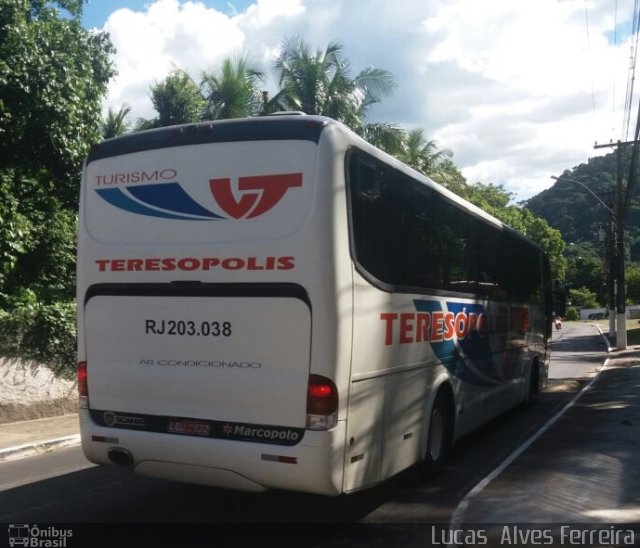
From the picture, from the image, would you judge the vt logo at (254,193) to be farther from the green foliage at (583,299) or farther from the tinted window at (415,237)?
the green foliage at (583,299)

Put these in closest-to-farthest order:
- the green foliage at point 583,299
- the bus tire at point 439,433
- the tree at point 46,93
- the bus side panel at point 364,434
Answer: the bus side panel at point 364,434
the bus tire at point 439,433
the tree at point 46,93
the green foliage at point 583,299

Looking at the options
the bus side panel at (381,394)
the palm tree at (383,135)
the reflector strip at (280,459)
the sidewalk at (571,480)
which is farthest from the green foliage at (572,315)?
the reflector strip at (280,459)

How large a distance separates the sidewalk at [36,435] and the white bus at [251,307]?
3.83 metres

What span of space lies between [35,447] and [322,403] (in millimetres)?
5931

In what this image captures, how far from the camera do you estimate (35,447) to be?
9.40 meters

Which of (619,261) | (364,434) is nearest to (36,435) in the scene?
(364,434)

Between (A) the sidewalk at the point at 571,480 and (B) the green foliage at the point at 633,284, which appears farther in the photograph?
(B) the green foliage at the point at 633,284

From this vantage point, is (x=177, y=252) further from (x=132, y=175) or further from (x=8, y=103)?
(x=8, y=103)

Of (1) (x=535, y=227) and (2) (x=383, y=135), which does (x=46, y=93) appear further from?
(1) (x=535, y=227)

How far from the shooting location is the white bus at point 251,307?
17.0 feet

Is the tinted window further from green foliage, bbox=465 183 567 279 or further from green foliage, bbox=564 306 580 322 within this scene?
green foliage, bbox=564 306 580 322

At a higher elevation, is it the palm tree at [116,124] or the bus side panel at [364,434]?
the palm tree at [116,124]

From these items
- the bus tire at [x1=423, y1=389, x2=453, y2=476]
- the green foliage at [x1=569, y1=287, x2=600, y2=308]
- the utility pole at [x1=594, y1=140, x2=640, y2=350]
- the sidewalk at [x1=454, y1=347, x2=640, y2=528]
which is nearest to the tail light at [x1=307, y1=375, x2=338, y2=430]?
the sidewalk at [x1=454, y1=347, x2=640, y2=528]

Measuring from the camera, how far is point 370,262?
18.7ft
